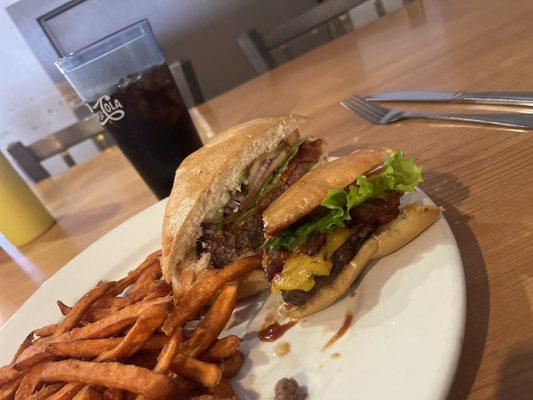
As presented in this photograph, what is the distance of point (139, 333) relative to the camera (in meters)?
1.19

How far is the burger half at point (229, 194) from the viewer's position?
4.81 ft

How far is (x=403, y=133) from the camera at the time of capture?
185 cm

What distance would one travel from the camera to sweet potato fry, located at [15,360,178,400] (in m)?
1.02

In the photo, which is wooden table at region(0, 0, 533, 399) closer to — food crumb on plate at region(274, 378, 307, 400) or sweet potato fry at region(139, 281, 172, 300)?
food crumb on plate at region(274, 378, 307, 400)

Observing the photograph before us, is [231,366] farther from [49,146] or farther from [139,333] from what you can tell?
[49,146]

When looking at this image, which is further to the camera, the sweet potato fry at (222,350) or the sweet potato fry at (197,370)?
the sweet potato fry at (222,350)

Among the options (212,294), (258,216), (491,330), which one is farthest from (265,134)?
(491,330)

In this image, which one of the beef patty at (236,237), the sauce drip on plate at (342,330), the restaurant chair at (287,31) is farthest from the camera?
the restaurant chair at (287,31)

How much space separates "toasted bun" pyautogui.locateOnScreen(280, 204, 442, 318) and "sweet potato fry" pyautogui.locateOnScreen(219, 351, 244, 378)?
23 centimetres

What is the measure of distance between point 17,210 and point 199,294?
1.74 meters

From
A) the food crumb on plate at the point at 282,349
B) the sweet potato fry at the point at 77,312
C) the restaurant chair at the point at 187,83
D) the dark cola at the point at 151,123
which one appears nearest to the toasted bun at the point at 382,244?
the food crumb on plate at the point at 282,349

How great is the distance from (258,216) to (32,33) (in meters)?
6.56

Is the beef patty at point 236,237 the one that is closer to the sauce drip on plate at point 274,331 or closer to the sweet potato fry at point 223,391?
the sauce drip on plate at point 274,331

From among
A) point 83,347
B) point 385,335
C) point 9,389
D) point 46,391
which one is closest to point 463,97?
point 385,335
